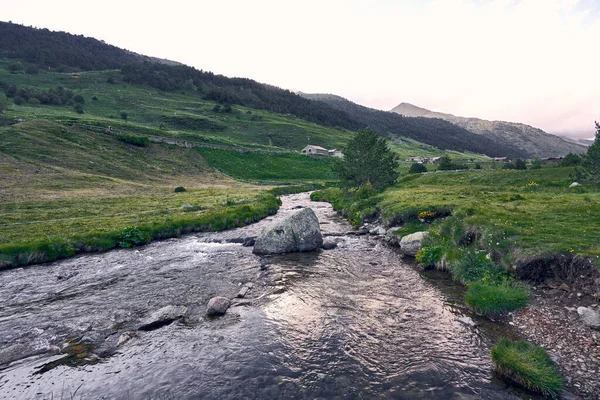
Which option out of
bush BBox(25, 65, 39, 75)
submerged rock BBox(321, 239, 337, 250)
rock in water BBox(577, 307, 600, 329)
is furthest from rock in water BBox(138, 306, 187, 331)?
bush BBox(25, 65, 39, 75)

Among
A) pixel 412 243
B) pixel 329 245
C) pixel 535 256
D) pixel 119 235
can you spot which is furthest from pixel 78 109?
pixel 535 256

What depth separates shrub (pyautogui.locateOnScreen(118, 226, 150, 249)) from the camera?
27694mm

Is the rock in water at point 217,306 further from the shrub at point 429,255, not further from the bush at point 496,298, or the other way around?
the shrub at point 429,255

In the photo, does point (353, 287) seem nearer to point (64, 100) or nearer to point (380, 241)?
point (380, 241)

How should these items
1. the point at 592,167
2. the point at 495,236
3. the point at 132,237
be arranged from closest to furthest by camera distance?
the point at 495,236 < the point at 132,237 < the point at 592,167

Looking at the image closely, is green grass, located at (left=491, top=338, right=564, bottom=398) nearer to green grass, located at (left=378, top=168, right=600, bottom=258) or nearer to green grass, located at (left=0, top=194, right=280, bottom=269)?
green grass, located at (left=378, top=168, right=600, bottom=258)

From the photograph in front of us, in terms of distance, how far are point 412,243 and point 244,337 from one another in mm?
15015

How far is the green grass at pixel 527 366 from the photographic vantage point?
979 centimetres

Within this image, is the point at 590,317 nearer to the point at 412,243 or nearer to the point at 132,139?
the point at 412,243

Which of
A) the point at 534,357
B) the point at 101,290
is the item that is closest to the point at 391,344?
the point at 534,357

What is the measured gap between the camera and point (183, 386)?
10.7 metres

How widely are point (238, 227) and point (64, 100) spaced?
138339 mm

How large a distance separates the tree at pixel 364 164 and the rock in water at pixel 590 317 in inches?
1666

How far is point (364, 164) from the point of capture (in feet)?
179
